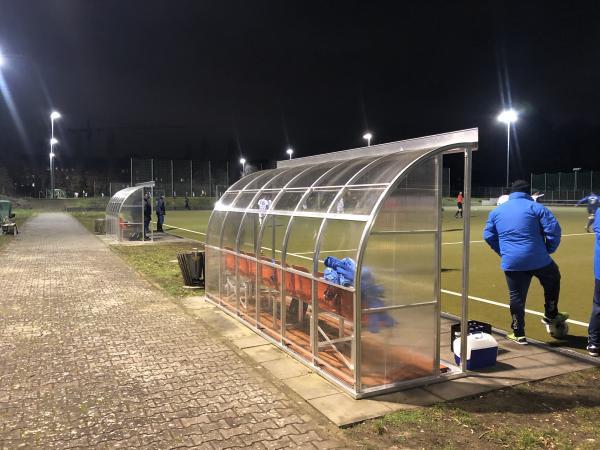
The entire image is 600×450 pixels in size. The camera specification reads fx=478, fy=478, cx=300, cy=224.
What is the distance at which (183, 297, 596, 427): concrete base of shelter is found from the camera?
13.9 ft

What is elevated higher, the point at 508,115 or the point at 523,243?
the point at 508,115

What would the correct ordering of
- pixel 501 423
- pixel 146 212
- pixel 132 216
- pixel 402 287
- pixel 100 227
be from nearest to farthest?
1. pixel 501 423
2. pixel 402 287
3. pixel 132 216
4. pixel 146 212
5. pixel 100 227

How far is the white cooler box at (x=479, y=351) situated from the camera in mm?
5060

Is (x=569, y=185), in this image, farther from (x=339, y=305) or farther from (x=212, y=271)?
(x=339, y=305)

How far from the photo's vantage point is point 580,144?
8319 cm

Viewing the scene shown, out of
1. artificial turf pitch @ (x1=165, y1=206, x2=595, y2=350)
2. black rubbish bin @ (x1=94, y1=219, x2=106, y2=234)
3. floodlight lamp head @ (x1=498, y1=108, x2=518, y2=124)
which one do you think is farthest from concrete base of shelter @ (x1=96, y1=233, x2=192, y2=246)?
floodlight lamp head @ (x1=498, y1=108, x2=518, y2=124)

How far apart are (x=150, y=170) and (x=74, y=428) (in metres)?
59.1

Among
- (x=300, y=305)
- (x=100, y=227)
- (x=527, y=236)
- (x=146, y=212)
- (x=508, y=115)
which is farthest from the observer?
(x=508, y=115)

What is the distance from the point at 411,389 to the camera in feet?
15.1

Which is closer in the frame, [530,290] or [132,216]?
[530,290]

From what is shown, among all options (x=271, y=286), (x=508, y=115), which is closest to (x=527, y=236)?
(x=271, y=286)

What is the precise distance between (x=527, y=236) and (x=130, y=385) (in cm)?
462

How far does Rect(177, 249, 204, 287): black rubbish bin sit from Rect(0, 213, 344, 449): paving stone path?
990 mm

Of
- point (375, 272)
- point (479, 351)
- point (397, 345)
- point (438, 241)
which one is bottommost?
point (479, 351)
